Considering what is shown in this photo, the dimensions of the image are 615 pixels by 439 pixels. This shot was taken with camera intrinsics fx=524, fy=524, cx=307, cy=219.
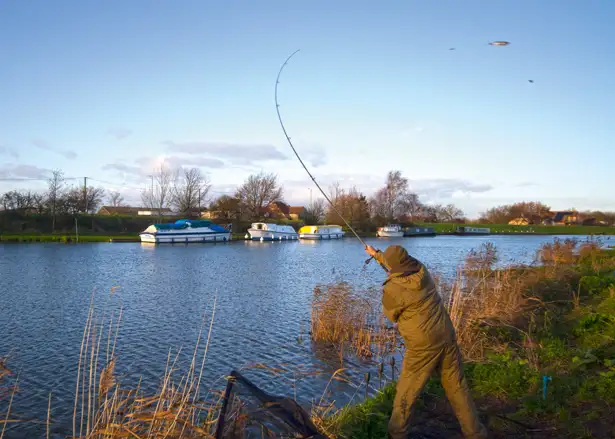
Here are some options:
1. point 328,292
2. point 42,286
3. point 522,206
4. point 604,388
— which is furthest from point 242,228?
point 522,206

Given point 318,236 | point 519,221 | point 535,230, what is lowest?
point 318,236

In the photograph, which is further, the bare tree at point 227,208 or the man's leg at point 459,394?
the bare tree at point 227,208

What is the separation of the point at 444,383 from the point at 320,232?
226ft

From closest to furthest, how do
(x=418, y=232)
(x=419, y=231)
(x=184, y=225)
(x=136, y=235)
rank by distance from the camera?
(x=184, y=225) < (x=136, y=235) < (x=418, y=232) < (x=419, y=231)

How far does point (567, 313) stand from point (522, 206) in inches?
5269

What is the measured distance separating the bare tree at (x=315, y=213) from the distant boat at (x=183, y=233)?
26.1 m

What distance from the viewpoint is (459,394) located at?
536 cm

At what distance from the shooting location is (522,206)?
136625 mm

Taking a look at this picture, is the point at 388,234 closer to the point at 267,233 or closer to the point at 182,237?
the point at 267,233

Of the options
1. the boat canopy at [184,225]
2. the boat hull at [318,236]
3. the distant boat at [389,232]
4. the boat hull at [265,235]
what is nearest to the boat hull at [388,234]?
the distant boat at [389,232]

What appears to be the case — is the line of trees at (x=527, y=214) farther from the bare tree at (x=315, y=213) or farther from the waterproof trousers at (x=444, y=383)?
the waterproof trousers at (x=444, y=383)

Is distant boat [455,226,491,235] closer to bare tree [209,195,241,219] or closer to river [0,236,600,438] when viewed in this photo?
bare tree [209,195,241,219]

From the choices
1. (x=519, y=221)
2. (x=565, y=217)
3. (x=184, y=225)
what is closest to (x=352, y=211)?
(x=184, y=225)

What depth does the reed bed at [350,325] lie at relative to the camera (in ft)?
38.6
